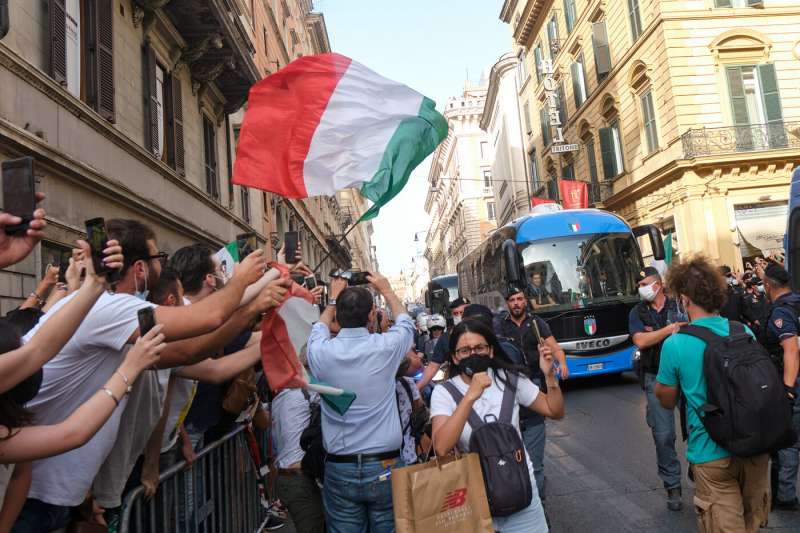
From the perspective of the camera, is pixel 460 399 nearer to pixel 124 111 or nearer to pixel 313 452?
pixel 313 452

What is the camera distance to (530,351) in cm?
573

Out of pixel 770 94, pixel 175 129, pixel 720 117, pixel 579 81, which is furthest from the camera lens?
pixel 579 81

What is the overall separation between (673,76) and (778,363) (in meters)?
18.6

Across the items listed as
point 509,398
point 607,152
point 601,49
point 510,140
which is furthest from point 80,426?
point 510,140

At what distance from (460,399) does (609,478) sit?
3662 mm

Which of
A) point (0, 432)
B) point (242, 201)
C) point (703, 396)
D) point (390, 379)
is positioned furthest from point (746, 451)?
point (242, 201)

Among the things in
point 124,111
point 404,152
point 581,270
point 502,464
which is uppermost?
Result: point 124,111

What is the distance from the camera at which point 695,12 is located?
2159 centimetres

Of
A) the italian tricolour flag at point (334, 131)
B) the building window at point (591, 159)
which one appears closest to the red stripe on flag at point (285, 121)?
the italian tricolour flag at point (334, 131)

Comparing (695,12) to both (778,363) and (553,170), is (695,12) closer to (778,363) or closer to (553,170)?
(553,170)

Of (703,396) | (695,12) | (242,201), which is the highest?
(695,12)

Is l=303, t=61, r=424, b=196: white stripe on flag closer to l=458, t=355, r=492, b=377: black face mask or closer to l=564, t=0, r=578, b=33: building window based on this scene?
l=458, t=355, r=492, b=377: black face mask

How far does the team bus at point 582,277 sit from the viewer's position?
36.6 feet

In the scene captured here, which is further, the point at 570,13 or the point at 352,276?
the point at 570,13
